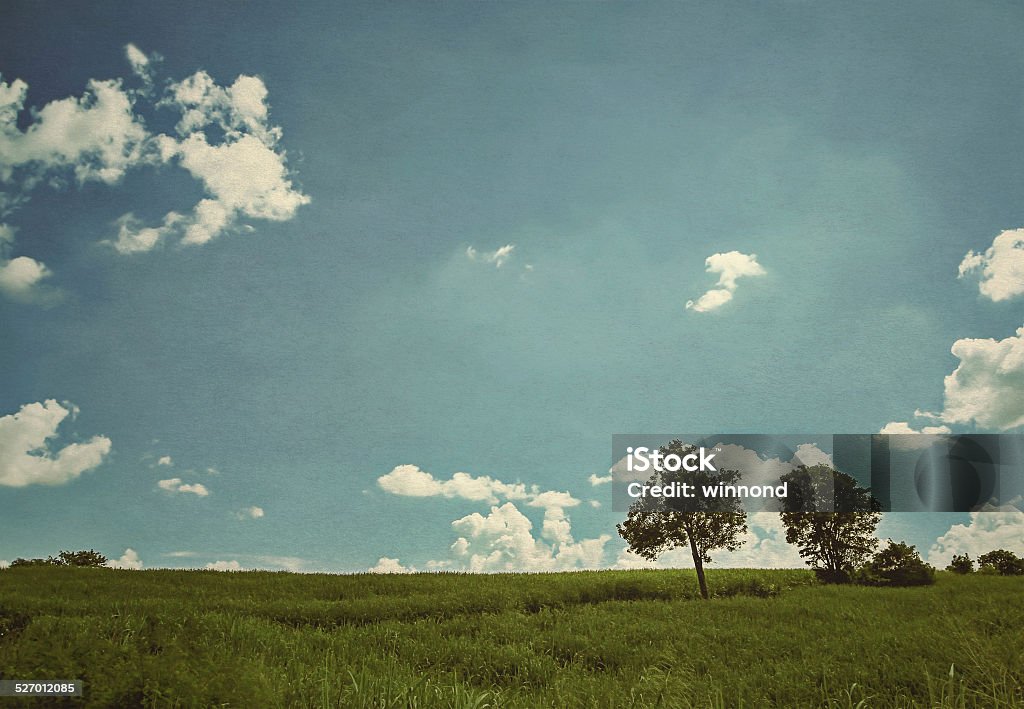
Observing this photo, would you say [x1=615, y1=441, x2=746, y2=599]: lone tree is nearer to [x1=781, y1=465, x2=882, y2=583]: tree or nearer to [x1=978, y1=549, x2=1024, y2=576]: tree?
[x1=781, y1=465, x2=882, y2=583]: tree

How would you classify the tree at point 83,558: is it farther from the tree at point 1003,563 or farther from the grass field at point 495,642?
the tree at point 1003,563

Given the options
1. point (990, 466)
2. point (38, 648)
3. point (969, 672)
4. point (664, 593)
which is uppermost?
point (990, 466)

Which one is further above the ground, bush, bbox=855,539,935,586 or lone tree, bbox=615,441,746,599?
lone tree, bbox=615,441,746,599

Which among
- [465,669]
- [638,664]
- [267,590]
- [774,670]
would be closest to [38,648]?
[465,669]

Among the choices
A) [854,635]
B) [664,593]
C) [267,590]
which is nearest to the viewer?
[854,635]

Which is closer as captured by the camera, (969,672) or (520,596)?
(969,672)

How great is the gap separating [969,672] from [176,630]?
41.5 feet

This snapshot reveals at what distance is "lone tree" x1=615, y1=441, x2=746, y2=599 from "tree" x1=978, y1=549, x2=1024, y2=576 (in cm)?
1398

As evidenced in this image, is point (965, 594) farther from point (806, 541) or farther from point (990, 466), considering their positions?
point (806, 541)

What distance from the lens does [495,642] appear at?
50.3ft

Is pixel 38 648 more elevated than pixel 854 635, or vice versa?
pixel 38 648

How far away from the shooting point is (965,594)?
22.5 metres

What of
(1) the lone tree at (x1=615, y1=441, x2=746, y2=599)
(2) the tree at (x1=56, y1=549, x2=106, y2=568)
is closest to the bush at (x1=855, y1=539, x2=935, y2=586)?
(1) the lone tree at (x1=615, y1=441, x2=746, y2=599)

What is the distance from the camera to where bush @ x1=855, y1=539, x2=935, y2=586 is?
28469mm
